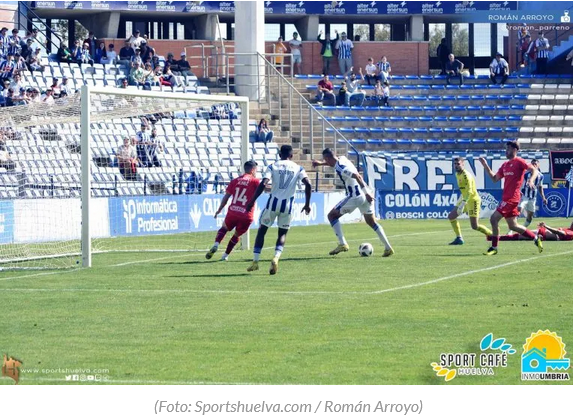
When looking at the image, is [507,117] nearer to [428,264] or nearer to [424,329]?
[428,264]

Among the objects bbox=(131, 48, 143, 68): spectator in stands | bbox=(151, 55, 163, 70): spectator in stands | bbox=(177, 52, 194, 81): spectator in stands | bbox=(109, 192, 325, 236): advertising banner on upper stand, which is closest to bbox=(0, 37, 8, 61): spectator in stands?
Answer: bbox=(131, 48, 143, 68): spectator in stands

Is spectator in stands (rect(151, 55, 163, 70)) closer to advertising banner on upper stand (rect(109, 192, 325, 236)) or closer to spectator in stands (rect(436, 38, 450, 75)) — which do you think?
advertising banner on upper stand (rect(109, 192, 325, 236))

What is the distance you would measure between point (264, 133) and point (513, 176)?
1816 cm

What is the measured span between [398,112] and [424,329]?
35056 mm

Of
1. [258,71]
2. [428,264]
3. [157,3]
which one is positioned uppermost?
[157,3]

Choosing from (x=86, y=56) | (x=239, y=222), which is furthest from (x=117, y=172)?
(x=86, y=56)

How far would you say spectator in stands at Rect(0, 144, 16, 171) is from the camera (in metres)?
24.9

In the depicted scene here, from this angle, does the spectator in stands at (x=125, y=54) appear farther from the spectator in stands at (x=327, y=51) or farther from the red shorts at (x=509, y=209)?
the red shorts at (x=509, y=209)

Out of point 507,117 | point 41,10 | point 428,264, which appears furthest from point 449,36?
point 428,264

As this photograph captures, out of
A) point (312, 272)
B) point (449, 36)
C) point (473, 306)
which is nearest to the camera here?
point (473, 306)

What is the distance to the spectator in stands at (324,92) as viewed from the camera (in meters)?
45.8

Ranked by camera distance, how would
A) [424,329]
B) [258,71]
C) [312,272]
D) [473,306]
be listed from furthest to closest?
[258,71] → [312,272] → [473,306] → [424,329]

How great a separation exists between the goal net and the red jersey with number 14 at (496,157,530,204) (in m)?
5.66

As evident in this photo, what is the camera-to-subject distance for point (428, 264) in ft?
65.8
